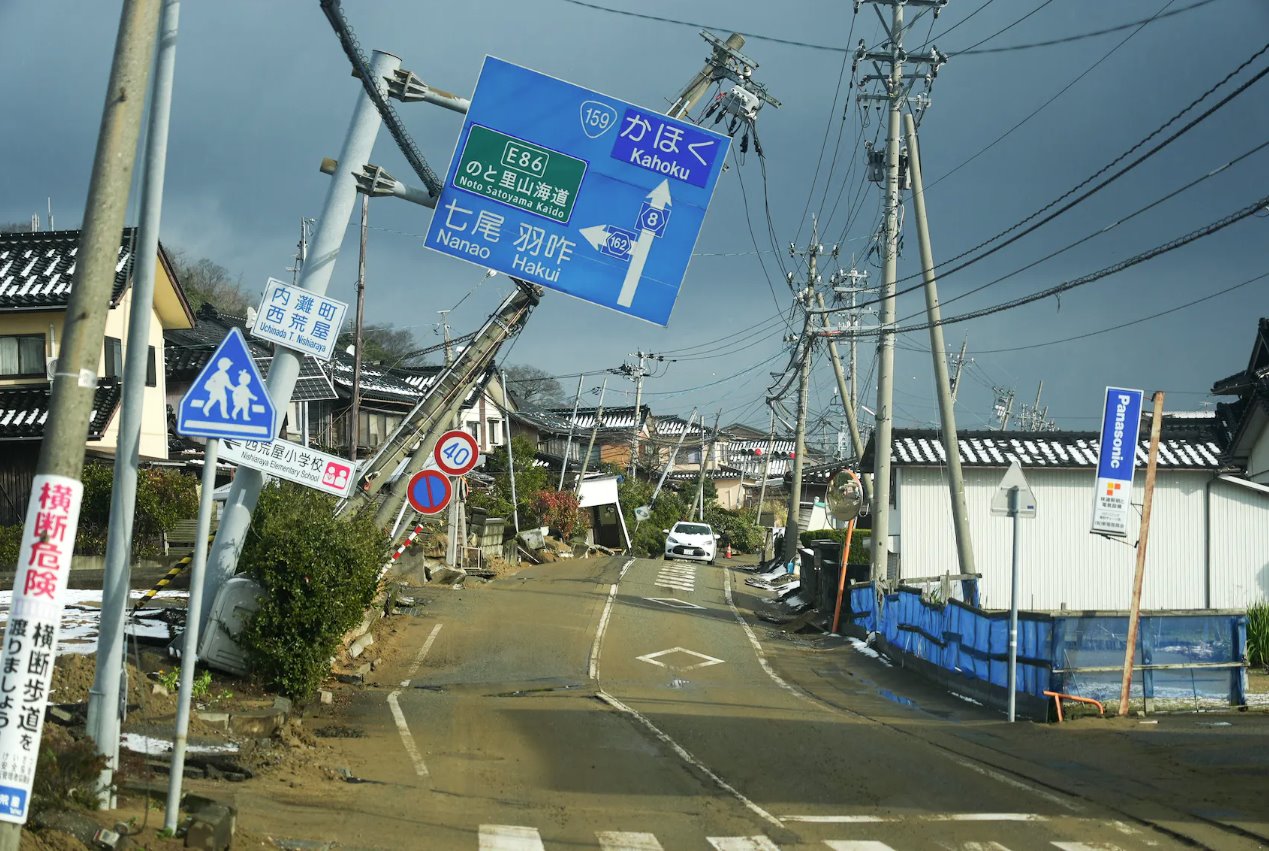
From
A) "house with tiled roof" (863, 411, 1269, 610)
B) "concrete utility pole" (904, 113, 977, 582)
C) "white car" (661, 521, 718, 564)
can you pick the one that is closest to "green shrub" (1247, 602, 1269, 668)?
"concrete utility pole" (904, 113, 977, 582)

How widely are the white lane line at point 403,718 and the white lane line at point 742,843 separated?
3.28 m

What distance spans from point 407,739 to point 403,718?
4.50 ft

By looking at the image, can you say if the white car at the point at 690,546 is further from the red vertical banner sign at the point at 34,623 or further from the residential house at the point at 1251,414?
the red vertical banner sign at the point at 34,623

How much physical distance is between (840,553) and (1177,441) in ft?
28.4

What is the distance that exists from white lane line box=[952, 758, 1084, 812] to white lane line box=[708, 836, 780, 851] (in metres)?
2.92

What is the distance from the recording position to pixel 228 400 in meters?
7.71

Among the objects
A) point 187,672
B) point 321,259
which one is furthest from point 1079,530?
point 187,672

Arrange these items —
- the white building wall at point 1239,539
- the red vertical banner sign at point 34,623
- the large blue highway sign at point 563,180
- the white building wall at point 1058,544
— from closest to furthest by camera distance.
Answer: the red vertical banner sign at point 34,623 → the large blue highway sign at point 563,180 → the white building wall at point 1239,539 → the white building wall at point 1058,544

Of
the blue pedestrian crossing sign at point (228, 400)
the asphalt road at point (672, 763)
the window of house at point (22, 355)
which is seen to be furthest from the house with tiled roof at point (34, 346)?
the blue pedestrian crossing sign at point (228, 400)

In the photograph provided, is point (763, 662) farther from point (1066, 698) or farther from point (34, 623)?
point (34, 623)

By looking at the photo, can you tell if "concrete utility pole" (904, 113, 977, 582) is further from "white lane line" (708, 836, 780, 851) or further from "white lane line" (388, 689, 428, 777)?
"white lane line" (708, 836, 780, 851)

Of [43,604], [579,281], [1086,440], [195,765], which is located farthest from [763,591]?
[43,604]

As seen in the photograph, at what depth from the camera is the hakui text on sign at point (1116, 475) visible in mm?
14820

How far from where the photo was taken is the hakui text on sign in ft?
48.6
